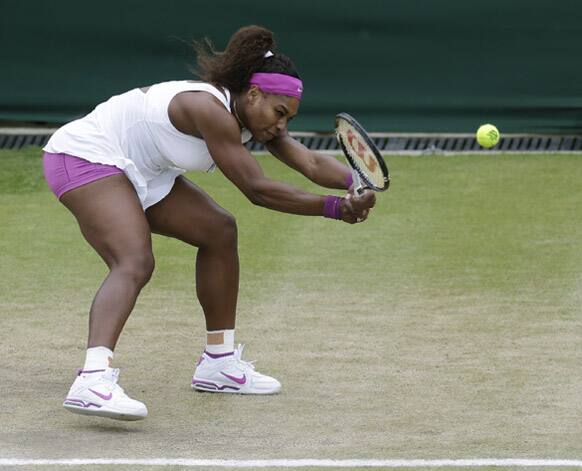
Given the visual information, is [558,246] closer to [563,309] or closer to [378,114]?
[563,309]

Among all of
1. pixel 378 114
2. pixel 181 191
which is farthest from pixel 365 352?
pixel 378 114

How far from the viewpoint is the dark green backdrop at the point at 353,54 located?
11.7 m

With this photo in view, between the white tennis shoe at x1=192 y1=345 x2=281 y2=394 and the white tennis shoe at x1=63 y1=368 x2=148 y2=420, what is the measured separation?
672 millimetres

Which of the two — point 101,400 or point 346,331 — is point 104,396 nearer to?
point 101,400

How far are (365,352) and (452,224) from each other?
3.32 meters

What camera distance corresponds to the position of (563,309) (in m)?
6.79

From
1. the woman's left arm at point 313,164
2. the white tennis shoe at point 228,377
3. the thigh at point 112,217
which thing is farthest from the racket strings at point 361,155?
the white tennis shoe at point 228,377

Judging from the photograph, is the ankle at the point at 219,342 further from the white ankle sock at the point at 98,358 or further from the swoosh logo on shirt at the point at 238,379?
the white ankle sock at the point at 98,358

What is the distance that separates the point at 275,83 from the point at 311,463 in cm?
150

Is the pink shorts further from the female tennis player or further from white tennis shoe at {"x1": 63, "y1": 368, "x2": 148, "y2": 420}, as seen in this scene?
white tennis shoe at {"x1": 63, "y1": 368, "x2": 148, "y2": 420}

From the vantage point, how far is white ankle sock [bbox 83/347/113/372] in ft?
16.0

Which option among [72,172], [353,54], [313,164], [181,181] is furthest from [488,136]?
[72,172]

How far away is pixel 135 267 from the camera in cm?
504

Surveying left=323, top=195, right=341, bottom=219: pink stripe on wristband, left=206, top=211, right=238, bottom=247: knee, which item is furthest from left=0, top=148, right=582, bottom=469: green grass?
left=323, top=195, right=341, bottom=219: pink stripe on wristband
